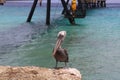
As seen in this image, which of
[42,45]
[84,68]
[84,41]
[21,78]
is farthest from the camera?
[84,41]

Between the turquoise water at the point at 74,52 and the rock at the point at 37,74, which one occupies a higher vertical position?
the rock at the point at 37,74

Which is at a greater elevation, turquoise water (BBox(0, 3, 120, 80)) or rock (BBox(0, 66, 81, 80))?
rock (BBox(0, 66, 81, 80))

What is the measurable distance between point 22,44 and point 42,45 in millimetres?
1174

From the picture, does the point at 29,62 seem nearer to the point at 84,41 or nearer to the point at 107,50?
the point at 107,50

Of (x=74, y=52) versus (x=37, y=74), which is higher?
(x=37, y=74)

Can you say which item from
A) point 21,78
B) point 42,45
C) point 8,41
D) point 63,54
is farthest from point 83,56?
point 21,78

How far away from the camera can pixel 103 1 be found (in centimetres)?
7375

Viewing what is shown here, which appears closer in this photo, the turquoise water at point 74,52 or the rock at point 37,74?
the rock at point 37,74

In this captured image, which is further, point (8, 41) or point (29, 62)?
point (8, 41)

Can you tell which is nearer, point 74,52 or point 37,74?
point 37,74

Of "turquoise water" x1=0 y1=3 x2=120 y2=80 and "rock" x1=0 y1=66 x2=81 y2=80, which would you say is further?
"turquoise water" x1=0 y1=3 x2=120 y2=80

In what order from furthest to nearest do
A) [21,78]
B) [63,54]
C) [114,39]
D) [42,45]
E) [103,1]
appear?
1. [103,1]
2. [114,39]
3. [42,45]
4. [63,54]
5. [21,78]

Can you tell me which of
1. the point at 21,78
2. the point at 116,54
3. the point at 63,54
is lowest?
the point at 116,54

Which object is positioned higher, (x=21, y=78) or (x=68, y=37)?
(x=21, y=78)
